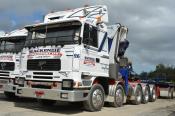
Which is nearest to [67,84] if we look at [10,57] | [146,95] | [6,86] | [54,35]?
[54,35]

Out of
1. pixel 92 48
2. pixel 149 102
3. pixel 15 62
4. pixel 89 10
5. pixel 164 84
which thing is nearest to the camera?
pixel 92 48

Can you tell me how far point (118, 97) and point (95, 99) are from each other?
266cm

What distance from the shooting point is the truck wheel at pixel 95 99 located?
1380cm

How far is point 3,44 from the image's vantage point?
17.8 metres

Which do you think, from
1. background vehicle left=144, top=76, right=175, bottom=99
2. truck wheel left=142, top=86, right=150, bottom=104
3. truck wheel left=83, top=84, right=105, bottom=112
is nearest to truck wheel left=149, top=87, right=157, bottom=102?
truck wheel left=142, top=86, right=150, bottom=104

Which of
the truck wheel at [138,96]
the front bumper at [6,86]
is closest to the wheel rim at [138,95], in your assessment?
the truck wheel at [138,96]

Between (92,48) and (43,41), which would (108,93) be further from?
(43,41)

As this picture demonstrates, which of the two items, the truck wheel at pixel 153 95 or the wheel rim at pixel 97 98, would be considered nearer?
the wheel rim at pixel 97 98

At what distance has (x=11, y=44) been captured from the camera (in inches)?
692

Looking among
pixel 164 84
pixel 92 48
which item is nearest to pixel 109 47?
pixel 92 48

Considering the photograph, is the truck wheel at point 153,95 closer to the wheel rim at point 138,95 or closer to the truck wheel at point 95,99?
the wheel rim at point 138,95

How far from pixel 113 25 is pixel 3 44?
204 inches

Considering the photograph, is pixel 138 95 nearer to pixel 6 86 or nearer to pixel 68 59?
pixel 6 86

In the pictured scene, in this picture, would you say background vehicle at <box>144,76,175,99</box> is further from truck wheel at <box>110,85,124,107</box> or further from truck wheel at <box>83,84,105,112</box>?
truck wheel at <box>83,84,105,112</box>
